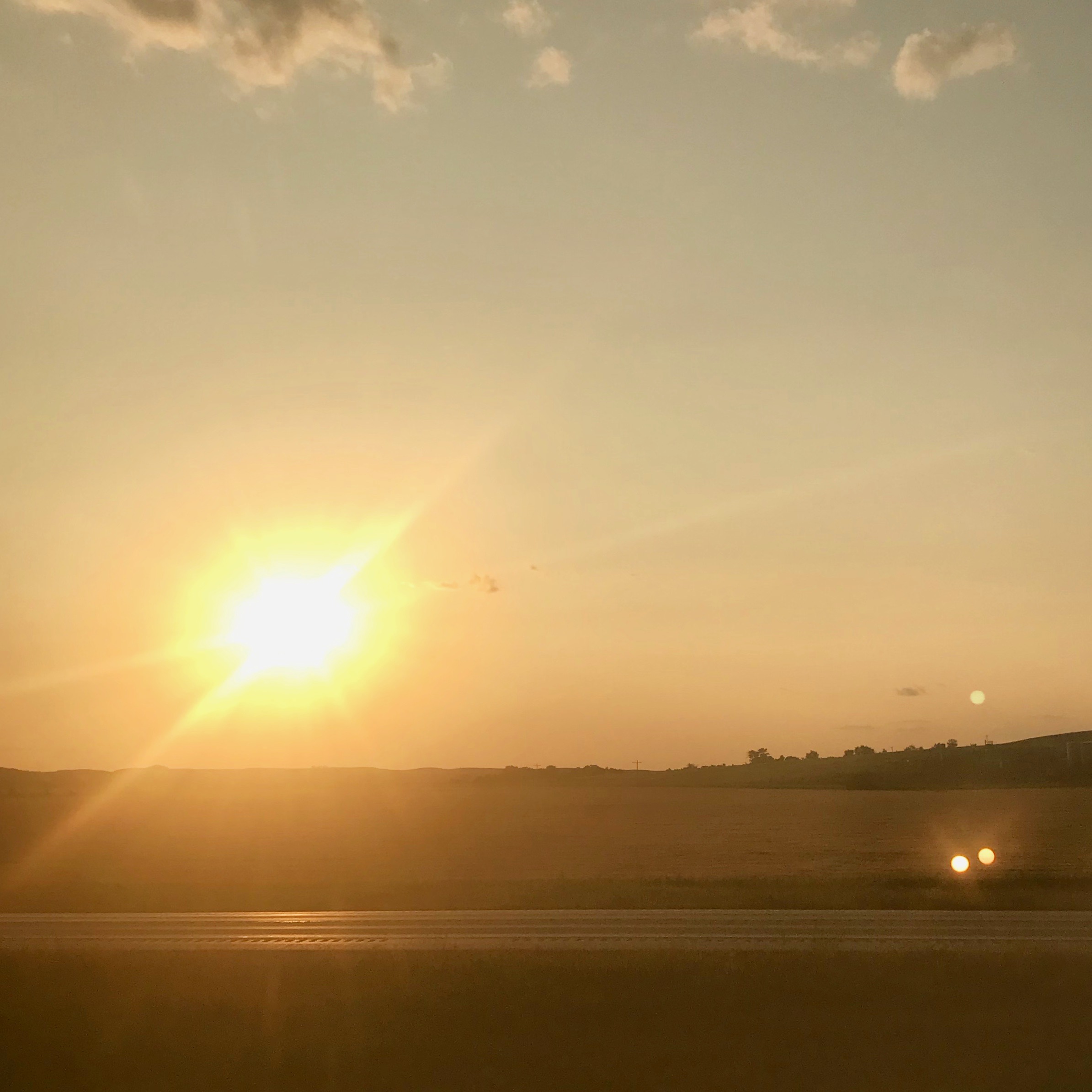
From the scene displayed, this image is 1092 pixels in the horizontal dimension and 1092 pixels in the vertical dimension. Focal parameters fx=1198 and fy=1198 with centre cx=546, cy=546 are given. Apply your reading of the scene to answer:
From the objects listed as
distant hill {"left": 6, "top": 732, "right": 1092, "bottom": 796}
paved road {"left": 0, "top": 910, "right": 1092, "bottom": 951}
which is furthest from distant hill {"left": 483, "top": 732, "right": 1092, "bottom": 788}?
paved road {"left": 0, "top": 910, "right": 1092, "bottom": 951}

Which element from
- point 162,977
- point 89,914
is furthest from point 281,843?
point 162,977

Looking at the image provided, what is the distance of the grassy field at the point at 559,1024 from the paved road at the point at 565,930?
2872mm

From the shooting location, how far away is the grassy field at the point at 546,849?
139 feet

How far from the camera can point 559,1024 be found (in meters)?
17.9

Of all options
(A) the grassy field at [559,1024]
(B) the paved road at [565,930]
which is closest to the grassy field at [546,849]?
(B) the paved road at [565,930]

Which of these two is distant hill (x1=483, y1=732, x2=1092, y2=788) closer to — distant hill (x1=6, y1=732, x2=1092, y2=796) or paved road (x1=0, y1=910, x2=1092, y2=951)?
distant hill (x1=6, y1=732, x2=1092, y2=796)

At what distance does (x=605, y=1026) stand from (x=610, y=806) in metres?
84.1

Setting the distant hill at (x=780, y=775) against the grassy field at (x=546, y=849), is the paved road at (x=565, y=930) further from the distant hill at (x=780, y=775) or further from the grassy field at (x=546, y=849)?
the distant hill at (x=780, y=775)

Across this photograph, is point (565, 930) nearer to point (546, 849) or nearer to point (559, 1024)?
point (559, 1024)

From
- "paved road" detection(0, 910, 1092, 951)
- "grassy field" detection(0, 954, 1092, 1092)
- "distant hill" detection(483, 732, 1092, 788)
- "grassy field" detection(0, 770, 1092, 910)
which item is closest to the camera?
"grassy field" detection(0, 954, 1092, 1092)

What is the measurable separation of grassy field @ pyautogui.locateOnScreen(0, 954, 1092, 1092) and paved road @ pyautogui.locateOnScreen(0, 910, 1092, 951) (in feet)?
9.42

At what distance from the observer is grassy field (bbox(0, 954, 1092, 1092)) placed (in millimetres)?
16594

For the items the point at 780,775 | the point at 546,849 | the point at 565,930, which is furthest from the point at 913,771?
the point at 565,930

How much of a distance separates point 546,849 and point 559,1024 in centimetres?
4887
